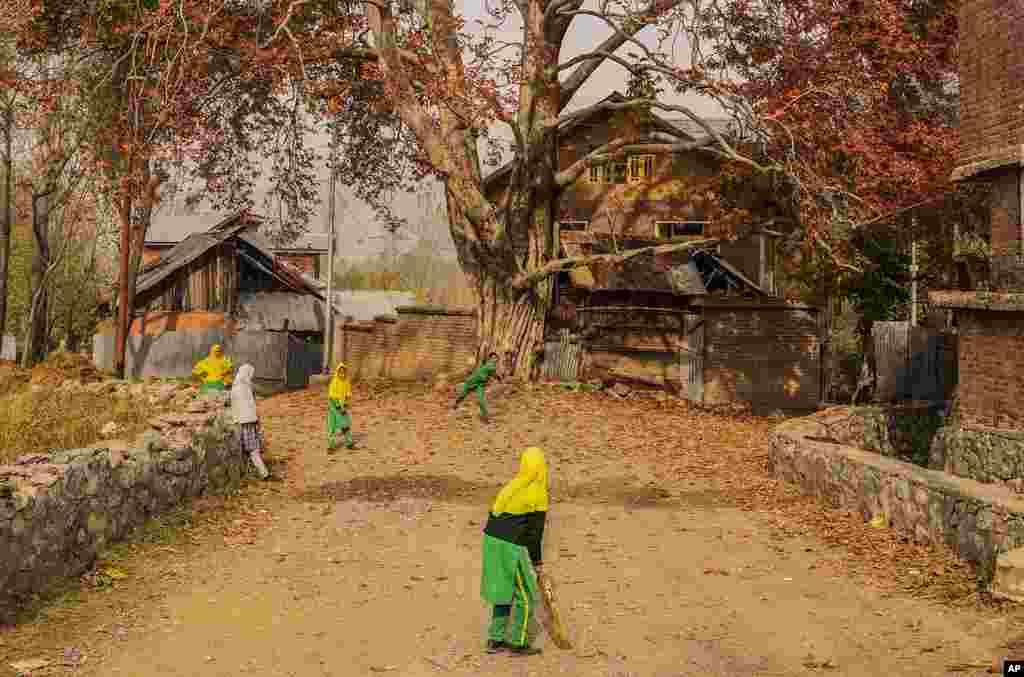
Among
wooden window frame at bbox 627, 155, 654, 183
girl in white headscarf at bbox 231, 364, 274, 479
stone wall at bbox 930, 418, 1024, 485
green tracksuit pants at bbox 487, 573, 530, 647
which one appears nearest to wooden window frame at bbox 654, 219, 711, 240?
wooden window frame at bbox 627, 155, 654, 183

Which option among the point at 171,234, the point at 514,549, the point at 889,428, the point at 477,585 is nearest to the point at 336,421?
the point at 477,585

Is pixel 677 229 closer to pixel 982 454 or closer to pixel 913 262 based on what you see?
pixel 913 262

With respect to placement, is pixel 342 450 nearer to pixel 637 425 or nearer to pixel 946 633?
pixel 637 425

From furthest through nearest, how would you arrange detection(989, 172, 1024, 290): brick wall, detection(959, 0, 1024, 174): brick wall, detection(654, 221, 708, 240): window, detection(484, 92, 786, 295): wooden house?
detection(654, 221, 708, 240): window < detection(484, 92, 786, 295): wooden house < detection(989, 172, 1024, 290): brick wall < detection(959, 0, 1024, 174): brick wall

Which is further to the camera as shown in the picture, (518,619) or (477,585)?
(477,585)

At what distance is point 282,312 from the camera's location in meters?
44.5

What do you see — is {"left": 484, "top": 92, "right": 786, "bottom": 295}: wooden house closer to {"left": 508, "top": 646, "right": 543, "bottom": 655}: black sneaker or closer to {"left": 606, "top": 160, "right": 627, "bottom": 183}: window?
{"left": 606, "top": 160, "right": 627, "bottom": 183}: window

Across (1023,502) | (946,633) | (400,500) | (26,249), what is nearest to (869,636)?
(946,633)

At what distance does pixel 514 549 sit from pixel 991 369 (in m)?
10.8

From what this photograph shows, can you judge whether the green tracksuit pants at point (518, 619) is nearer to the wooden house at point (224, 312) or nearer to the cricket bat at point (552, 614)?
the cricket bat at point (552, 614)

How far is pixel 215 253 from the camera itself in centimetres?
4250

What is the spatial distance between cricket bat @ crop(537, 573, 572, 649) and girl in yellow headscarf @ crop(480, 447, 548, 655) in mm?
230

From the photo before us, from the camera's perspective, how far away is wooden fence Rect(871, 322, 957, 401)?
27516mm

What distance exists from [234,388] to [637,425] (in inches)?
342
